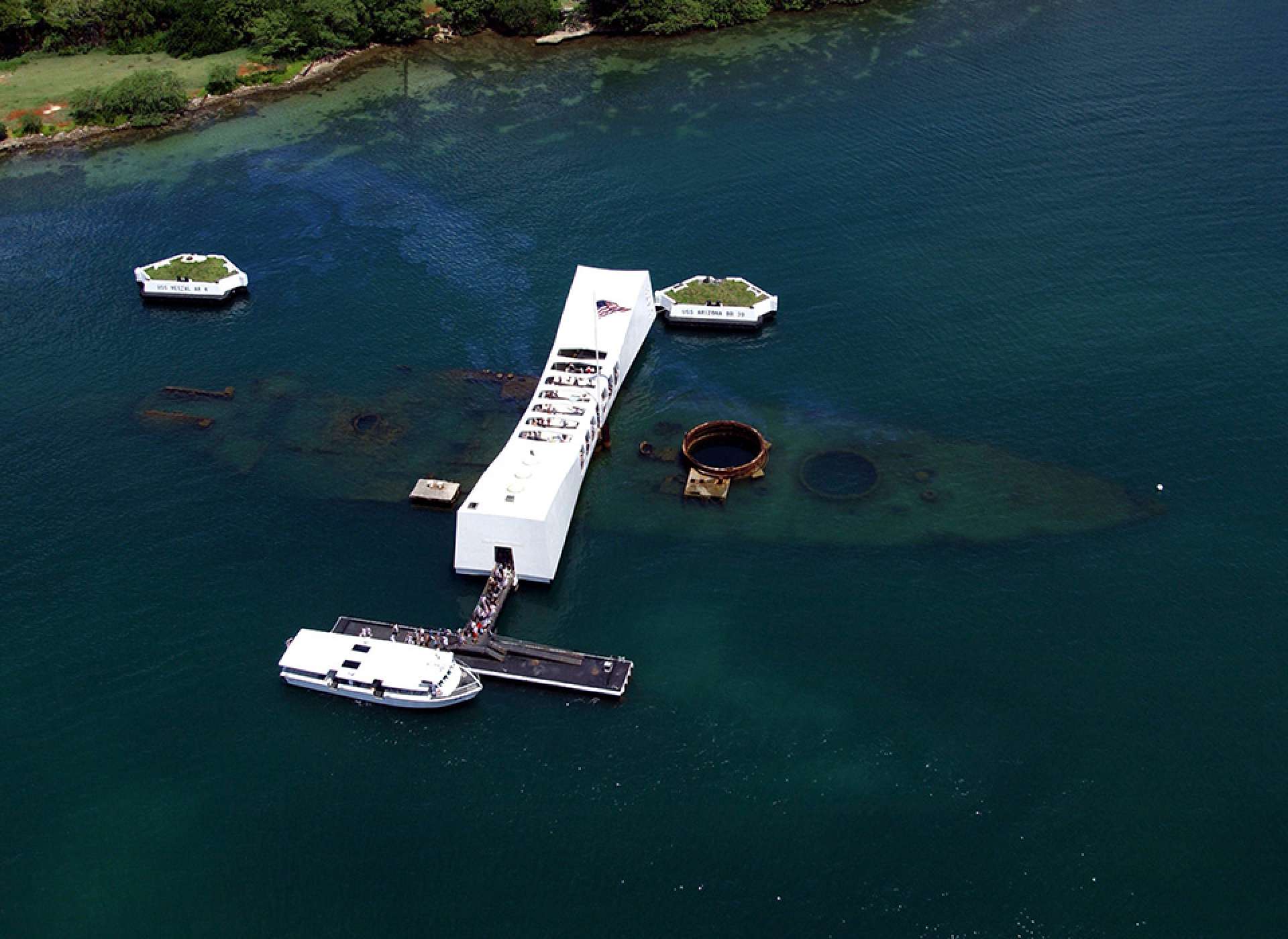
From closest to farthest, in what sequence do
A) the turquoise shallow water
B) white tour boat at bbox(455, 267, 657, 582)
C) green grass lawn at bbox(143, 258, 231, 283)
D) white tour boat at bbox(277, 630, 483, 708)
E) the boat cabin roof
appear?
the turquoise shallow water, white tour boat at bbox(277, 630, 483, 708), the boat cabin roof, white tour boat at bbox(455, 267, 657, 582), green grass lawn at bbox(143, 258, 231, 283)

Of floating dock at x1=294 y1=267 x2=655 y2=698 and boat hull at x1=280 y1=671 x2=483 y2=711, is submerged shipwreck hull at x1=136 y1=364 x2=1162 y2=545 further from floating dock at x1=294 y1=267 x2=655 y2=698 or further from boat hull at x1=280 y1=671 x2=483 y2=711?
boat hull at x1=280 y1=671 x2=483 y2=711

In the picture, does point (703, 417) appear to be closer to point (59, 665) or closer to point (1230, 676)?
point (1230, 676)

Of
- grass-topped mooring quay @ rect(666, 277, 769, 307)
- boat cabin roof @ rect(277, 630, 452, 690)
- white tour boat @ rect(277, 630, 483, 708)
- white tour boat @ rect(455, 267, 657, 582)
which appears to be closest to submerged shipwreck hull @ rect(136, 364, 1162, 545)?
white tour boat @ rect(455, 267, 657, 582)

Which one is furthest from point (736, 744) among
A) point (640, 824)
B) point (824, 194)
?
point (824, 194)

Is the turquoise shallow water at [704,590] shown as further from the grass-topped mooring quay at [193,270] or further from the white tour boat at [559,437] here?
the grass-topped mooring quay at [193,270]

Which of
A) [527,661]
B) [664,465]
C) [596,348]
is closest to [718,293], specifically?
[596,348]
